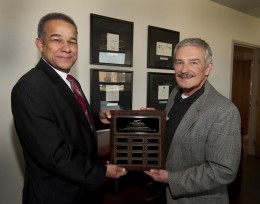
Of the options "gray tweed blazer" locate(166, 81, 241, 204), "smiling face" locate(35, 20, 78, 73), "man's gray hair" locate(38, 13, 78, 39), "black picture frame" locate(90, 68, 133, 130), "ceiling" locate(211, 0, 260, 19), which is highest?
"ceiling" locate(211, 0, 260, 19)

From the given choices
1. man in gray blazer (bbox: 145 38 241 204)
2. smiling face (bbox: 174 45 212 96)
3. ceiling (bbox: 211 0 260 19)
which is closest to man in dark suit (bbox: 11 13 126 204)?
man in gray blazer (bbox: 145 38 241 204)

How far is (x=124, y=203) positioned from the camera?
71.0 inches

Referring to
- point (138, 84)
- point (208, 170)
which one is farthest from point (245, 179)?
point (208, 170)

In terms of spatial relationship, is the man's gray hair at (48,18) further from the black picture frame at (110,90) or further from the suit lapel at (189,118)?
the black picture frame at (110,90)

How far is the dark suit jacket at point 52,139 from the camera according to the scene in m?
1.06

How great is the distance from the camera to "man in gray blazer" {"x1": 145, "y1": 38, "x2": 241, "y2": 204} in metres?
1.13

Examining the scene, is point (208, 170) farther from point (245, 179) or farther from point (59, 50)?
point (245, 179)

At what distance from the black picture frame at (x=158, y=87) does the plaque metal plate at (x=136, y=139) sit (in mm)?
1270

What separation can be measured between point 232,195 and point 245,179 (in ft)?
2.38

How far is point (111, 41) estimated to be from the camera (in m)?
2.22

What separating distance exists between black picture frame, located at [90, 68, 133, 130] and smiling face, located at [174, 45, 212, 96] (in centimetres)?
98

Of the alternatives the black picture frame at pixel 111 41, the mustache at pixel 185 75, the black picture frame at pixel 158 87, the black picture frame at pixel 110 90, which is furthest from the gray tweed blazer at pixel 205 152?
the black picture frame at pixel 158 87

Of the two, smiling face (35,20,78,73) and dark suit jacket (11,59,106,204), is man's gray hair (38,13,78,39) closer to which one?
smiling face (35,20,78,73)

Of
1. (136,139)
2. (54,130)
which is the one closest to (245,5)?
(136,139)
